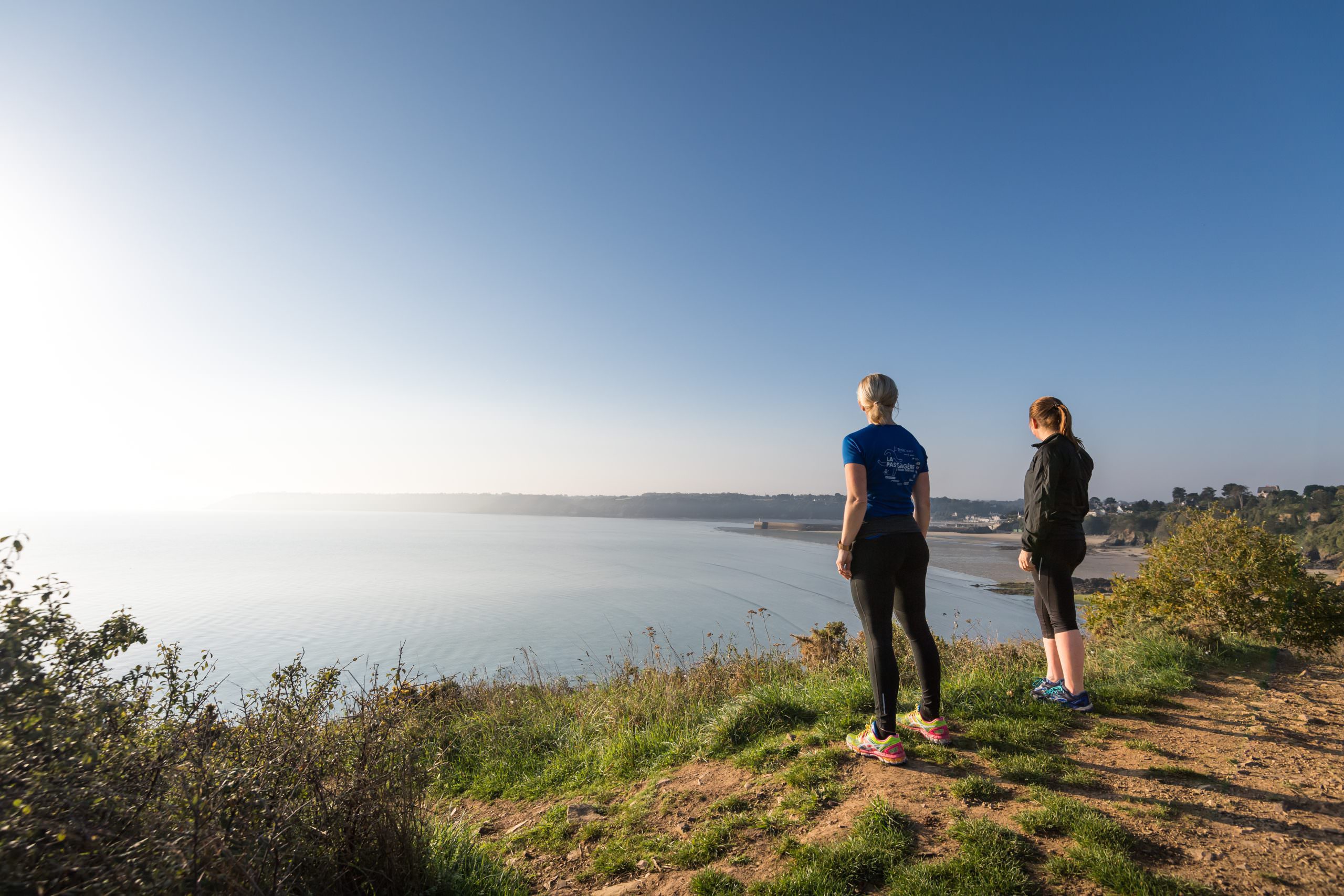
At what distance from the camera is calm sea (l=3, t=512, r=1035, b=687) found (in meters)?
18.4

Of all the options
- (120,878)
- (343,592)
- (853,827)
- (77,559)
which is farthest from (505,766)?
(77,559)

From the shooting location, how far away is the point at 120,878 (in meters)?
1.71

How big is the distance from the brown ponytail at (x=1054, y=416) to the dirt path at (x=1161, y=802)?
2169mm

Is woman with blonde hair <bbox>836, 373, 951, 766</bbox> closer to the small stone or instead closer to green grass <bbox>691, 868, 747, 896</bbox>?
green grass <bbox>691, 868, 747, 896</bbox>

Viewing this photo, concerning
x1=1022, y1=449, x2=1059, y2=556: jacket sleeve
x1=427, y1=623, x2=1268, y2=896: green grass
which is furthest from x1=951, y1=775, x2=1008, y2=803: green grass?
x1=1022, y1=449, x2=1059, y2=556: jacket sleeve

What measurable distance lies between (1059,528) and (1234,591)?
207 inches

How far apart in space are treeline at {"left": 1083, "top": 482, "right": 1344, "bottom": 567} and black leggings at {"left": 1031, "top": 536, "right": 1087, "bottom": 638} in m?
5.50

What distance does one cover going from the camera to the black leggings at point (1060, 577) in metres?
4.05

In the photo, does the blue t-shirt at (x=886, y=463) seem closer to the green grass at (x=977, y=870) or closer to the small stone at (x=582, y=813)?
the green grass at (x=977, y=870)

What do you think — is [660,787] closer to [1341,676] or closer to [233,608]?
[1341,676]

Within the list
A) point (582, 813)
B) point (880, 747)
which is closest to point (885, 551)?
point (880, 747)

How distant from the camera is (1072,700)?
170 inches

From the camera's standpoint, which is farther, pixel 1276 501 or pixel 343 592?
pixel 1276 501

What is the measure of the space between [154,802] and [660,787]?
306 centimetres
